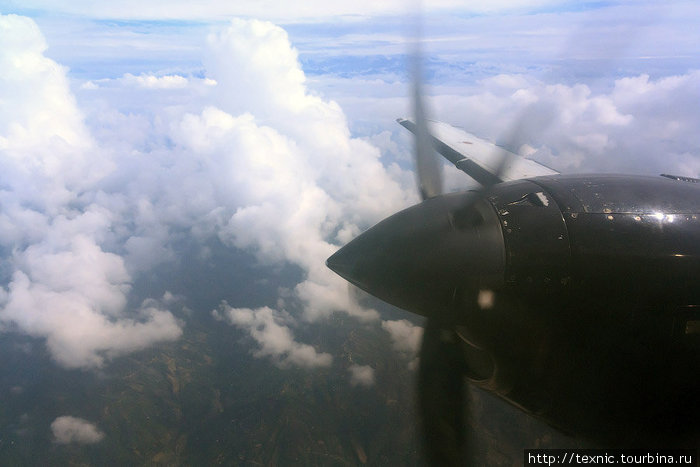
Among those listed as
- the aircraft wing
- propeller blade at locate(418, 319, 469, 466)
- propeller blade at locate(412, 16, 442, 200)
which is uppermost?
propeller blade at locate(412, 16, 442, 200)

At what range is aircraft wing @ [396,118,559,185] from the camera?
654 cm

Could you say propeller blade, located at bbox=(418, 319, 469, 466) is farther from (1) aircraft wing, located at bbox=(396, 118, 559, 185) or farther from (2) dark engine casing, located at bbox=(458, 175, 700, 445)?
(1) aircraft wing, located at bbox=(396, 118, 559, 185)

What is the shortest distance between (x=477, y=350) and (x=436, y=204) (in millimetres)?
1488

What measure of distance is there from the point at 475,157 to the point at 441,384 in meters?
5.42

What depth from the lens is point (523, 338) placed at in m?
3.27

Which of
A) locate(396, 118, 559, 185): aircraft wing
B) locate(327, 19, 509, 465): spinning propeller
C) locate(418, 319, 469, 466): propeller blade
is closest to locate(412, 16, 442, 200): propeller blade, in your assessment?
locate(396, 118, 559, 185): aircraft wing

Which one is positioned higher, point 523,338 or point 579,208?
point 579,208

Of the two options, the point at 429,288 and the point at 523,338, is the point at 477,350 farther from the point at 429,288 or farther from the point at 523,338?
the point at 429,288

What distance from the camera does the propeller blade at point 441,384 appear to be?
147 inches

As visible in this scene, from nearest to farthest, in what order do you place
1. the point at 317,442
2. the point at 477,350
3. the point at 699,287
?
the point at 699,287 → the point at 477,350 → the point at 317,442

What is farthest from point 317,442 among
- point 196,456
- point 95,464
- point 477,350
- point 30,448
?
point 477,350

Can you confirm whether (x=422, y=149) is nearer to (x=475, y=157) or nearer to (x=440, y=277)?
(x=440, y=277)

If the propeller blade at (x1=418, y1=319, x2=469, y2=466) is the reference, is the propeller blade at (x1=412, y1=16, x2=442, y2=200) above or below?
above

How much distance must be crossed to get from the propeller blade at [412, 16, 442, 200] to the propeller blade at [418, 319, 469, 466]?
1.75 m
